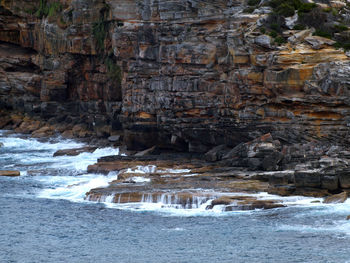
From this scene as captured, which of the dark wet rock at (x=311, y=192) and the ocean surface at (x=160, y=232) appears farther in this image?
the dark wet rock at (x=311, y=192)

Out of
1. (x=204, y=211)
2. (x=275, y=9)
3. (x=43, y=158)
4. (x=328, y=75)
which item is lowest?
(x=43, y=158)

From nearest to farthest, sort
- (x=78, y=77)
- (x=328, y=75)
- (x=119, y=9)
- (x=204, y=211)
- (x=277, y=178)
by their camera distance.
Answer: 1. (x=204, y=211)
2. (x=277, y=178)
3. (x=328, y=75)
4. (x=119, y=9)
5. (x=78, y=77)

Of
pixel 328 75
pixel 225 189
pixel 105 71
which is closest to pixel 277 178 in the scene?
pixel 225 189

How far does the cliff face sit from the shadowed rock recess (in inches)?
4.7

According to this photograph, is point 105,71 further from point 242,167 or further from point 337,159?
point 337,159

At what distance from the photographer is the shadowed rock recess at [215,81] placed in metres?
56.8

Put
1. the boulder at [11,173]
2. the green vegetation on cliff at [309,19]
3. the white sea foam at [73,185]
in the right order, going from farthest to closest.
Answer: the boulder at [11,173], the green vegetation on cliff at [309,19], the white sea foam at [73,185]

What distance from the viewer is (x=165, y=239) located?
143 ft

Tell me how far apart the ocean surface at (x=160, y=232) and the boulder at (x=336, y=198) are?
506 millimetres

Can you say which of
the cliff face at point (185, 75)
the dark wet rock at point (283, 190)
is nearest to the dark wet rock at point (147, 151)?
the cliff face at point (185, 75)

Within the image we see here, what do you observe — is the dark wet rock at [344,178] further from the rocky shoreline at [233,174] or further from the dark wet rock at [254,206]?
the dark wet rock at [254,206]

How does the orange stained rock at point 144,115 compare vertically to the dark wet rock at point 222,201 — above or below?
above

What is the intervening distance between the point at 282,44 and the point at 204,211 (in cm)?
2093

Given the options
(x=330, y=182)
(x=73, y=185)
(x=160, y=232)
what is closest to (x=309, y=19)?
(x=330, y=182)
